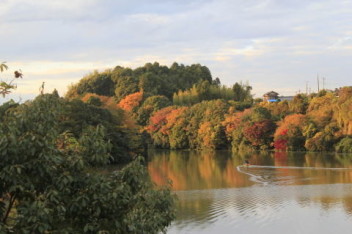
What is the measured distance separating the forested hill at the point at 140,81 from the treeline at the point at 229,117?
0.52ft

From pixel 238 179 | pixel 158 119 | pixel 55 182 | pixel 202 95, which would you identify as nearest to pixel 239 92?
pixel 202 95

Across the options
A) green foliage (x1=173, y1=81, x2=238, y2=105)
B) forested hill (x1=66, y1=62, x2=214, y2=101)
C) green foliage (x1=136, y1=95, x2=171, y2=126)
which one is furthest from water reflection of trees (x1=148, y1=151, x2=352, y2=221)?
forested hill (x1=66, y1=62, x2=214, y2=101)

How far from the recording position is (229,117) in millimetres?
48594

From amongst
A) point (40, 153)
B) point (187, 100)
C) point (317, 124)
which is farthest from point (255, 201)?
point (187, 100)

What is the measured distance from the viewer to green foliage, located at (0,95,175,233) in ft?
12.3

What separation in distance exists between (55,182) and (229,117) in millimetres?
45136

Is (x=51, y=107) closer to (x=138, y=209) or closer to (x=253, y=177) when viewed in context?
(x=138, y=209)

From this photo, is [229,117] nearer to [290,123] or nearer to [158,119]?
[290,123]

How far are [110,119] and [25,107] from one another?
102ft

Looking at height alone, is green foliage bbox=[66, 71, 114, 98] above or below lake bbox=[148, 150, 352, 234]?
above

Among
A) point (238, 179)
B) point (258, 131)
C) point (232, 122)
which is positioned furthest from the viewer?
point (232, 122)

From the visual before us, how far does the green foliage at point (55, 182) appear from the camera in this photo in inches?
147

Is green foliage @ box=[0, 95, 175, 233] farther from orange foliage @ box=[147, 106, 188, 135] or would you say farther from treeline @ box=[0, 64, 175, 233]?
orange foliage @ box=[147, 106, 188, 135]

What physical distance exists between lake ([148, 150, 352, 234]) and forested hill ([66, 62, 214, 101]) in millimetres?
37306
